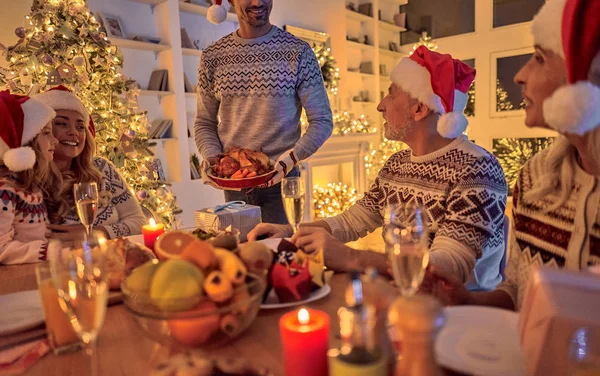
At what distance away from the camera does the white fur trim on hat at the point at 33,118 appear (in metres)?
1.66

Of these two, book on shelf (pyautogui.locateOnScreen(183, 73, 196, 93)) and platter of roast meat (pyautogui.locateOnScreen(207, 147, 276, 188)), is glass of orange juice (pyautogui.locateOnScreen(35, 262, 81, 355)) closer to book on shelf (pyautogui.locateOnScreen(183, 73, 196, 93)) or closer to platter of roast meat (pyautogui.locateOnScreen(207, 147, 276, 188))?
platter of roast meat (pyautogui.locateOnScreen(207, 147, 276, 188))

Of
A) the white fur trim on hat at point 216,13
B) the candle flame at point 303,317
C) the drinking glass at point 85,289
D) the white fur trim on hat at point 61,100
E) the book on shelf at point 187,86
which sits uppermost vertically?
the white fur trim on hat at point 216,13

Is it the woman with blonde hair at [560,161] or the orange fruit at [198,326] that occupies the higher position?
the woman with blonde hair at [560,161]

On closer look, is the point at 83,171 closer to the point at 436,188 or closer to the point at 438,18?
the point at 436,188

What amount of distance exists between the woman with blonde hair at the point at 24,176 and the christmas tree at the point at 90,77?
139 cm

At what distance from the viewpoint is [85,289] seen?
656 mm

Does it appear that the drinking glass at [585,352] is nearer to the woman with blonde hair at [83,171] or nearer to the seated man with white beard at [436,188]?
the seated man with white beard at [436,188]

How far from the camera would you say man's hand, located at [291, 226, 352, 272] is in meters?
1.16

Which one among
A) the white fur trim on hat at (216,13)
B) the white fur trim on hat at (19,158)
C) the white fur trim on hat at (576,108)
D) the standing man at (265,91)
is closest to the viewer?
the white fur trim on hat at (576,108)

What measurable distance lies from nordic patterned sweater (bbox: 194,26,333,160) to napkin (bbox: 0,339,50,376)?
1542 mm

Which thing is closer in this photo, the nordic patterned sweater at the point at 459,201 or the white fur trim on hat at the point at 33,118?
the nordic patterned sweater at the point at 459,201

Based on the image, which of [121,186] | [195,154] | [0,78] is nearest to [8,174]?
[121,186]

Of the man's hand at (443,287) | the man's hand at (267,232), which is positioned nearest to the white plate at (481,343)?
the man's hand at (443,287)

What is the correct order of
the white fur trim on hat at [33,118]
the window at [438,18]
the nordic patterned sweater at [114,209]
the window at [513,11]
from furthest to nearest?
the window at [438,18] → the window at [513,11] → the nordic patterned sweater at [114,209] → the white fur trim on hat at [33,118]
